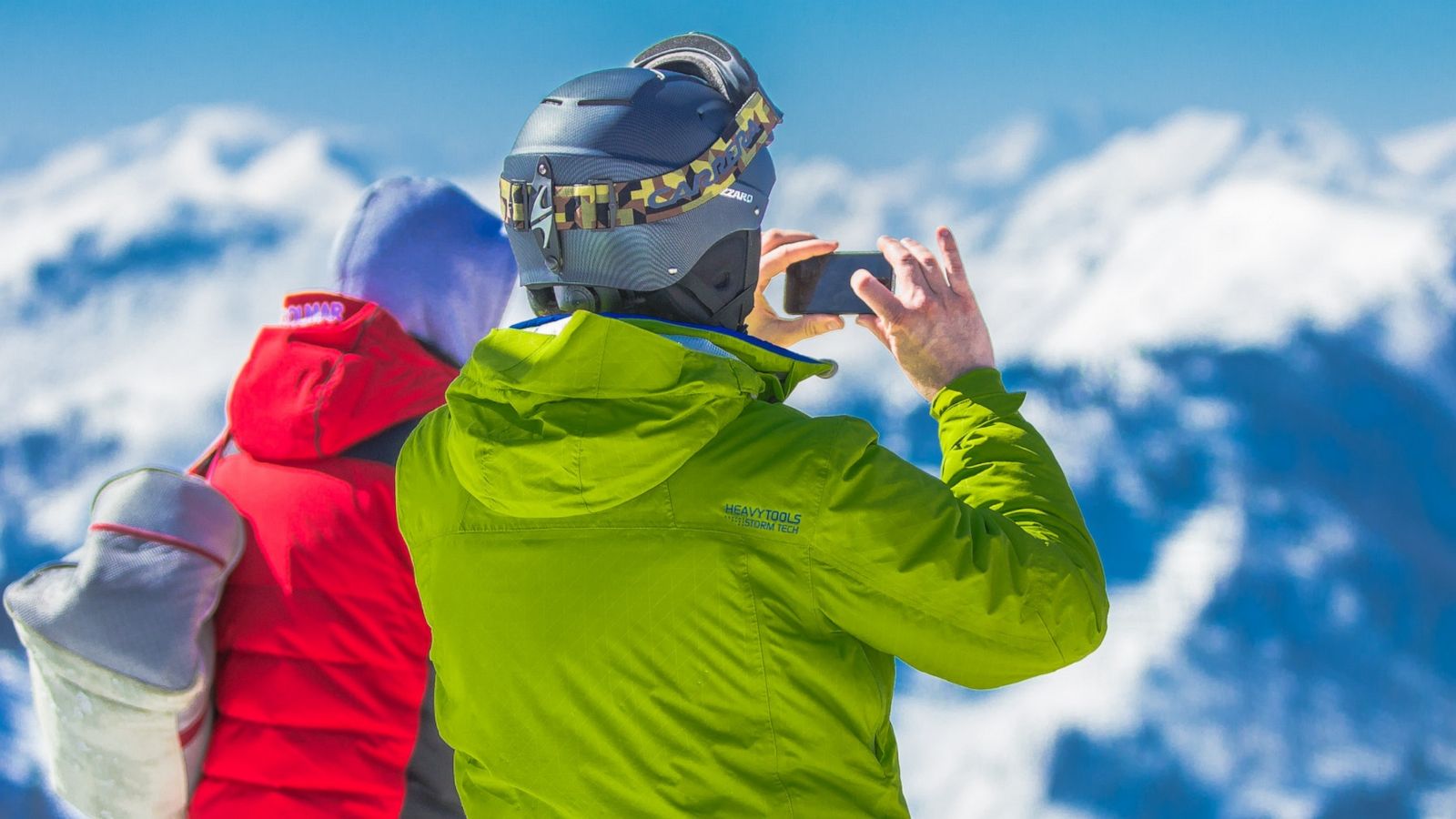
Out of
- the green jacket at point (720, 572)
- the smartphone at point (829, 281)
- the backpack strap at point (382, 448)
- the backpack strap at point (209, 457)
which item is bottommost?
the backpack strap at point (209, 457)

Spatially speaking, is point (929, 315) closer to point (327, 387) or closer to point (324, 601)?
point (327, 387)

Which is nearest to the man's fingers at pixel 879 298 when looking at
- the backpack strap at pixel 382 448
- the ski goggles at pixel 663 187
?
the ski goggles at pixel 663 187

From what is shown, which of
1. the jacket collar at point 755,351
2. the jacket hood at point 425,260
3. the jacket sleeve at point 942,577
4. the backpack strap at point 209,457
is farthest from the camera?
the jacket hood at point 425,260

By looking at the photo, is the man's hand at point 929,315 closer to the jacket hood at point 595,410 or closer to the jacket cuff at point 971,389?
the jacket cuff at point 971,389

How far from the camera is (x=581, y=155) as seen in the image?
1.81 m

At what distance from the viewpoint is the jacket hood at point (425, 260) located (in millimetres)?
3150

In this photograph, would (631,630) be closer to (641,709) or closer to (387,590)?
(641,709)

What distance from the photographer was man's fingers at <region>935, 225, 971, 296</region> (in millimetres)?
1939

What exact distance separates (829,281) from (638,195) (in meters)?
0.56

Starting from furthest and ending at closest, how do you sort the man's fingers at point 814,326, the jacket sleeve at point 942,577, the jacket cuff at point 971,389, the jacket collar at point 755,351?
the man's fingers at point 814,326
the jacket cuff at point 971,389
the jacket collar at point 755,351
the jacket sleeve at point 942,577

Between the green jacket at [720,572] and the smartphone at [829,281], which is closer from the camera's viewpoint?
the green jacket at [720,572]

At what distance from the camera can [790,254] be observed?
2283mm

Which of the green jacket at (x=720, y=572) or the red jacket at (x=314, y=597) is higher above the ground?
the green jacket at (x=720, y=572)

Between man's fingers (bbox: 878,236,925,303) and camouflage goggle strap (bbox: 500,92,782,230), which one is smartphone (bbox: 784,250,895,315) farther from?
camouflage goggle strap (bbox: 500,92,782,230)
